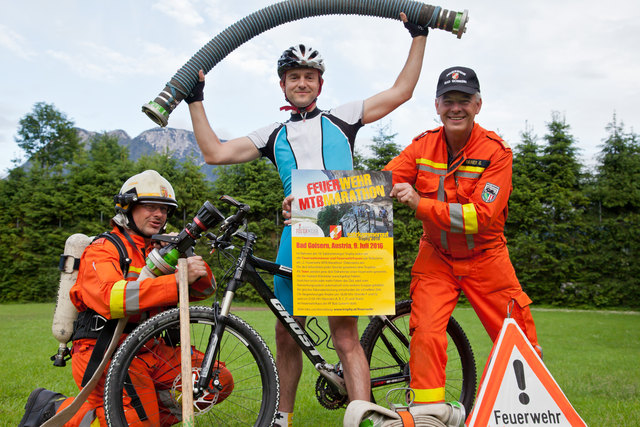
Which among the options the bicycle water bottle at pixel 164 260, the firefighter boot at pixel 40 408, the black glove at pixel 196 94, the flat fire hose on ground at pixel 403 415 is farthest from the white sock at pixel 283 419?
the black glove at pixel 196 94

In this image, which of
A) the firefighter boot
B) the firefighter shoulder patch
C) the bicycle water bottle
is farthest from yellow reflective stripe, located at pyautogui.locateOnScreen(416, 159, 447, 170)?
the firefighter boot

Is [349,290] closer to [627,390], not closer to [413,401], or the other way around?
[413,401]

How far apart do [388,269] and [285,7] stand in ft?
6.45

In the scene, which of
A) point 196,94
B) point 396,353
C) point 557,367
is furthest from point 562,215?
point 196,94

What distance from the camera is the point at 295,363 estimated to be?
382 cm

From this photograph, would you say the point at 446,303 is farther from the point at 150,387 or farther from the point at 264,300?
the point at 150,387

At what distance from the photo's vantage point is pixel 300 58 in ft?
11.7

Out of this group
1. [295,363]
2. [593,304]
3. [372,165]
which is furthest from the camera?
[372,165]

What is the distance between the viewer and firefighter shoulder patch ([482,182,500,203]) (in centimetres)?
331

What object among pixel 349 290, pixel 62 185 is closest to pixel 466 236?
pixel 349 290

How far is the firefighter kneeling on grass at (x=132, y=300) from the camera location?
3250mm

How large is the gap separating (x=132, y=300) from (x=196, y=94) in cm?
147

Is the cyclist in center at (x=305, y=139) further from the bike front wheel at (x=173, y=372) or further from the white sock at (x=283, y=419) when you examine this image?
the bike front wheel at (x=173, y=372)

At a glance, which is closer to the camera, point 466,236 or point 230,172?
point 466,236
